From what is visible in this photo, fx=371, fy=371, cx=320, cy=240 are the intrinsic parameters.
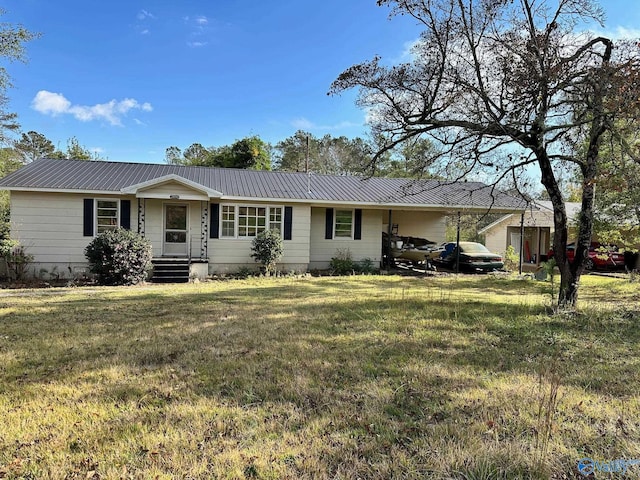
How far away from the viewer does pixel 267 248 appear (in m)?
12.9

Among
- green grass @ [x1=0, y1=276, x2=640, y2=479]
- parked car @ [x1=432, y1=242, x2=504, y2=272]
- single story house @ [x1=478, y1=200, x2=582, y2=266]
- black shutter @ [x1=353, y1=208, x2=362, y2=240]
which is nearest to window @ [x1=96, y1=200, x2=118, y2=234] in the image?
green grass @ [x1=0, y1=276, x2=640, y2=479]

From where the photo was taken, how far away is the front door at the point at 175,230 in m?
13.0

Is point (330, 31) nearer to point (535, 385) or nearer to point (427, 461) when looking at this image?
point (535, 385)

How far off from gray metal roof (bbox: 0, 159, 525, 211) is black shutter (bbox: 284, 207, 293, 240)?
0.61 meters

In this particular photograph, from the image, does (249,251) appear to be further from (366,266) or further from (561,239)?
(561,239)

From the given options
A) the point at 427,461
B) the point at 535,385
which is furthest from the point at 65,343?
the point at 535,385

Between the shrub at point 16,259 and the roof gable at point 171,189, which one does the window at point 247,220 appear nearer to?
the roof gable at point 171,189

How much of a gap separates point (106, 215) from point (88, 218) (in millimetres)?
524

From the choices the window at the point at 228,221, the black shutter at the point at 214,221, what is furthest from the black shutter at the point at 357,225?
the black shutter at the point at 214,221

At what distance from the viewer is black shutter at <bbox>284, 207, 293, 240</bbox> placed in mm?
13900

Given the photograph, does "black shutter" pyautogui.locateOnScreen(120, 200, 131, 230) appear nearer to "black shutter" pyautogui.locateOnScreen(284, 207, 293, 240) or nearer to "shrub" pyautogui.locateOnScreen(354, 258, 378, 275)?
"black shutter" pyautogui.locateOnScreen(284, 207, 293, 240)

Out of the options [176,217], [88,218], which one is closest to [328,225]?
[176,217]

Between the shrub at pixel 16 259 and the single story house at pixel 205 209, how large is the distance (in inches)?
10.9

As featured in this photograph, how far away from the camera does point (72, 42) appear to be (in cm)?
1383
